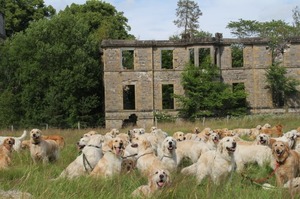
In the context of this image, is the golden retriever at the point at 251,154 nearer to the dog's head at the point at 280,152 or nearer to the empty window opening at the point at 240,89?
the dog's head at the point at 280,152

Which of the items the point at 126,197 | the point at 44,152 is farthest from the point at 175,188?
the point at 44,152

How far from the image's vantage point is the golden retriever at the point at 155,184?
746cm

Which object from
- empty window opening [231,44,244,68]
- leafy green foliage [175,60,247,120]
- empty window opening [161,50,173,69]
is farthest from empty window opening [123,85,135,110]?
empty window opening [231,44,244,68]

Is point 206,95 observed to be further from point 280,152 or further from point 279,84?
point 280,152

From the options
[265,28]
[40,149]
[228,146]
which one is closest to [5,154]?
[40,149]

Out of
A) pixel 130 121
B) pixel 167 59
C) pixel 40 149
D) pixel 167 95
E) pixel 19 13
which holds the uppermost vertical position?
pixel 19 13

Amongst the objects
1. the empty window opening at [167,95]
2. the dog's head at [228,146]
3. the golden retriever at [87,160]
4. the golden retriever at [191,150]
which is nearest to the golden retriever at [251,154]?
the golden retriever at [191,150]

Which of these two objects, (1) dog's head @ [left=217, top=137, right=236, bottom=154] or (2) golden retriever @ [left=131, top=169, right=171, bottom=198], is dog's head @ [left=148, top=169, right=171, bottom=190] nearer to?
(2) golden retriever @ [left=131, top=169, right=171, bottom=198]

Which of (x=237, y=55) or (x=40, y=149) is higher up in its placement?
(x=237, y=55)

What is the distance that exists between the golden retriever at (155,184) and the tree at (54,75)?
122 ft

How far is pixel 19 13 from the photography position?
59312mm

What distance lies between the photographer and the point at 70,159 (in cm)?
1453

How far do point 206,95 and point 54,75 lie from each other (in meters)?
14.1

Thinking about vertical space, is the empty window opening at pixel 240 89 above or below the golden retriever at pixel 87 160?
above
